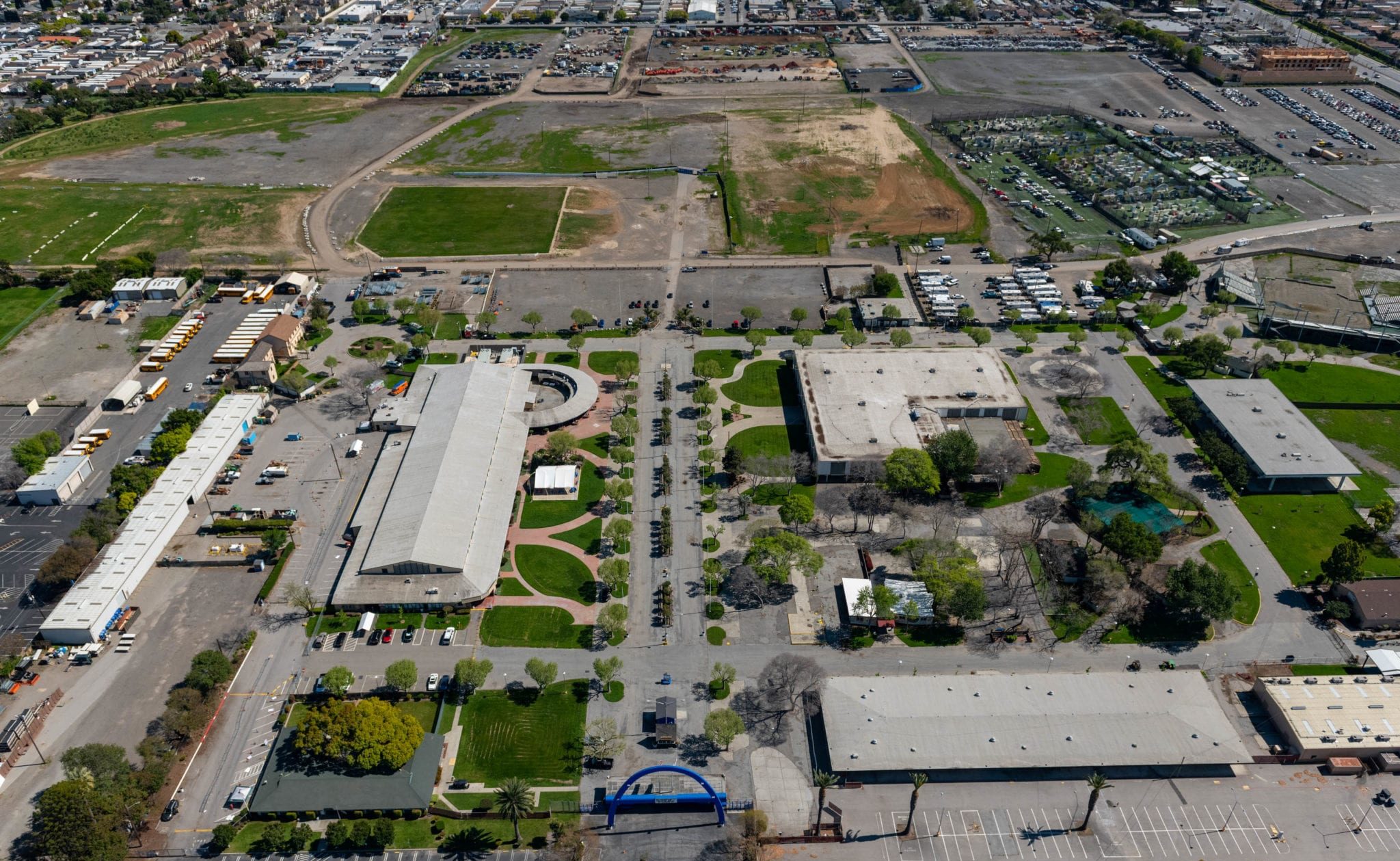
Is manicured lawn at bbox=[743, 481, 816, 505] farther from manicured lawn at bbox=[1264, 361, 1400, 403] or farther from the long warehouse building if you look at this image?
manicured lawn at bbox=[1264, 361, 1400, 403]

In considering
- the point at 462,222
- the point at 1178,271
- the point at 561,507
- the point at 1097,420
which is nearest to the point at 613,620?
the point at 561,507

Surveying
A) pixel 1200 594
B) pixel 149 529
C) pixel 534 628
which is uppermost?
pixel 1200 594

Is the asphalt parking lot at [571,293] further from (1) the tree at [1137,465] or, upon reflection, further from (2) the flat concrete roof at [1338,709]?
(2) the flat concrete roof at [1338,709]

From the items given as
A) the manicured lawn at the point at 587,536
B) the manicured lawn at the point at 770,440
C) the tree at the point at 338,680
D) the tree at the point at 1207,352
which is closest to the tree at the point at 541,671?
the tree at the point at 338,680

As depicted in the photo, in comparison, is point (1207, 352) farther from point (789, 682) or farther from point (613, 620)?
point (613, 620)

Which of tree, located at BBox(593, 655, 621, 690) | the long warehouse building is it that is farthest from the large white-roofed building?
the long warehouse building

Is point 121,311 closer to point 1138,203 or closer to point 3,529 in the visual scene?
point 3,529

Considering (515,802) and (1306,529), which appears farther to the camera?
(1306,529)
